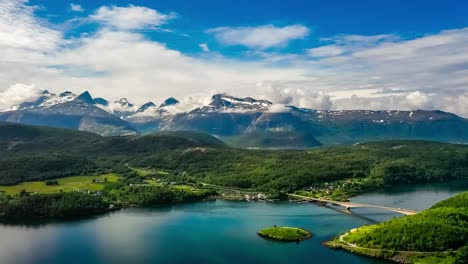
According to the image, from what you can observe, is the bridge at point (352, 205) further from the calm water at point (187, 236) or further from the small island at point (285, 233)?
the small island at point (285, 233)

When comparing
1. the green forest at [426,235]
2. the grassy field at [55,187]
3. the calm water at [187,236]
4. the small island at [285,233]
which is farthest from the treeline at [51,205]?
the green forest at [426,235]

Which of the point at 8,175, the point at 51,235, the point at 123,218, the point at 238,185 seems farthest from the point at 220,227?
the point at 8,175

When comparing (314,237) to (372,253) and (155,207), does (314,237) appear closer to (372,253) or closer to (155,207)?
(372,253)

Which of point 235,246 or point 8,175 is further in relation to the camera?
point 8,175

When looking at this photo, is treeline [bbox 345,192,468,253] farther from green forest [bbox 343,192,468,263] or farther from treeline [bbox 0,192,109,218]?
treeline [bbox 0,192,109,218]

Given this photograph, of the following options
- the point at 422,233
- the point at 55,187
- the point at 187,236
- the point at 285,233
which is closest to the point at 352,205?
the point at 285,233
